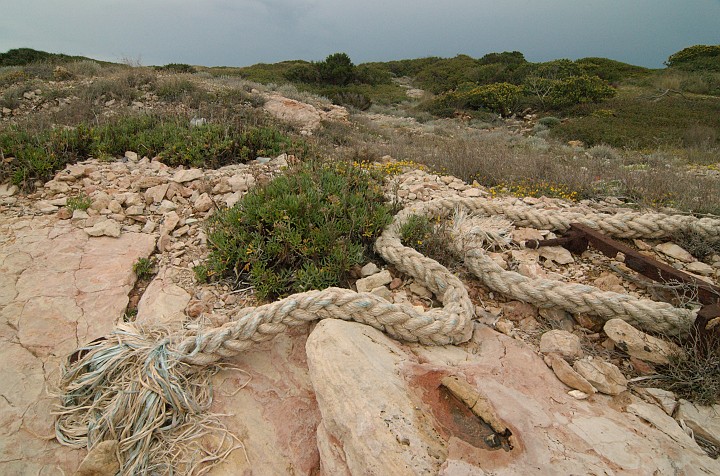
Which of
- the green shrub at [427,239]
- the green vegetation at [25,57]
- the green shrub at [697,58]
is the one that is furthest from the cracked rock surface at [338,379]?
the green shrub at [697,58]

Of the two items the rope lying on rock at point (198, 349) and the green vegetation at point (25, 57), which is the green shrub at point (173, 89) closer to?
the rope lying on rock at point (198, 349)

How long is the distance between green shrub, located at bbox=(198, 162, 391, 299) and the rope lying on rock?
0.33 metres

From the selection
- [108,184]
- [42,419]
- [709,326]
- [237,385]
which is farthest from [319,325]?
[108,184]

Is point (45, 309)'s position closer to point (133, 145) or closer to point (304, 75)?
point (133, 145)

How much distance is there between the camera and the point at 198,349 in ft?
5.74

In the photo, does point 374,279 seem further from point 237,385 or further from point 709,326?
point 709,326

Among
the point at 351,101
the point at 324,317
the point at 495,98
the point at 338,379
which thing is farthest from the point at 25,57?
the point at 338,379

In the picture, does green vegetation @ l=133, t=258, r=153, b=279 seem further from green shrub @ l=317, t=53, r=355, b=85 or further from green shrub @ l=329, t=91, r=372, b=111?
green shrub @ l=317, t=53, r=355, b=85

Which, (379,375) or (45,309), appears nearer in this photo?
(379,375)

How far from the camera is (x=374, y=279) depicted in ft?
7.79

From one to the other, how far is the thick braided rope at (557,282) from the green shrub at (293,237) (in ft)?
0.78

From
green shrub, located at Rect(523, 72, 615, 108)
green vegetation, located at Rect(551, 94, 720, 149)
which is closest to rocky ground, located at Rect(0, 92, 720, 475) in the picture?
green vegetation, located at Rect(551, 94, 720, 149)

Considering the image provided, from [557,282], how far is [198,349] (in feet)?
6.41

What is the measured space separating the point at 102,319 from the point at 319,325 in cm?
136
